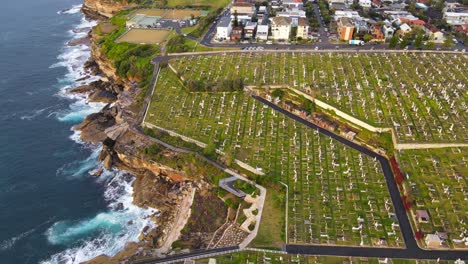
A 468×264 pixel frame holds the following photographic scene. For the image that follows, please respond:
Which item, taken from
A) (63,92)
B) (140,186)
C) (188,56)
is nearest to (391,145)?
(140,186)

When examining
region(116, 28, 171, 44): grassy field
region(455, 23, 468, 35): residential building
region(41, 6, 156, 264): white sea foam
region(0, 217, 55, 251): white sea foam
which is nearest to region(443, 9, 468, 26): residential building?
region(455, 23, 468, 35): residential building

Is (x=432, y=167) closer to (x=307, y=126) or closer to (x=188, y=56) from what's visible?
(x=307, y=126)

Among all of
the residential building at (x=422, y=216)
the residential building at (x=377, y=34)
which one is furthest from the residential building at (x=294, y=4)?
the residential building at (x=422, y=216)

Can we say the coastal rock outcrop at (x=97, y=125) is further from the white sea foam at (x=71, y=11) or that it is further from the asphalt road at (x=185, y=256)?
the white sea foam at (x=71, y=11)

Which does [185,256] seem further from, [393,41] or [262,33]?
[393,41]

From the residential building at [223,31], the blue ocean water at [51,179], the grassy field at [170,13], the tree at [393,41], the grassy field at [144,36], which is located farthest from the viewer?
the grassy field at [170,13]

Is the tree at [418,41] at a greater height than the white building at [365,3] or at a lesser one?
lesser

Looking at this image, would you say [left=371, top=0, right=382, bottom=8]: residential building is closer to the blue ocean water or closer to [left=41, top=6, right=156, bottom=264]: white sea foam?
the blue ocean water
